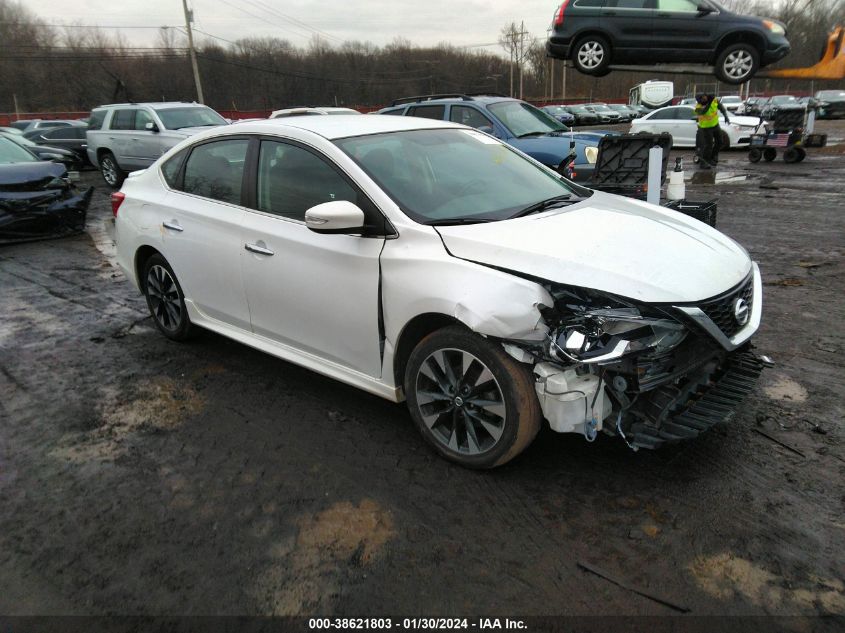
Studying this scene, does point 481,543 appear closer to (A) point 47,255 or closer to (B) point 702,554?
(B) point 702,554

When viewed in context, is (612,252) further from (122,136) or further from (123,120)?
(123,120)

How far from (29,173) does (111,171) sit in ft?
20.9

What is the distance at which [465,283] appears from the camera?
289cm

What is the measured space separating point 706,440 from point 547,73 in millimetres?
81824

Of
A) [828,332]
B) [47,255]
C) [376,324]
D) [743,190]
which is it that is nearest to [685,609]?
[376,324]

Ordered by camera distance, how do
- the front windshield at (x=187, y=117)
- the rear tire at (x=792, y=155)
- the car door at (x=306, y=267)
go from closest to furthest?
the car door at (x=306, y=267)
the front windshield at (x=187, y=117)
the rear tire at (x=792, y=155)

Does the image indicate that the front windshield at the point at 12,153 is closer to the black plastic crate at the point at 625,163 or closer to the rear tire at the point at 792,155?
the black plastic crate at the point at 625,163

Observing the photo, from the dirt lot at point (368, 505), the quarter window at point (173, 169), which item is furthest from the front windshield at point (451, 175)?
the quarter window at point (173, 169)

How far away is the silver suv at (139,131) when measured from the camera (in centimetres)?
1309

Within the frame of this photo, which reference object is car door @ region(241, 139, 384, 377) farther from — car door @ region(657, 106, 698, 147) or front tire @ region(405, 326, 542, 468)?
car door @ region(657, 106, 698, 147)

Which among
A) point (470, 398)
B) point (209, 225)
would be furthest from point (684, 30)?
point (470, 398)

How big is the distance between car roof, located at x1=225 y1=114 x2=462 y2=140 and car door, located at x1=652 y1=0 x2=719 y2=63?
8016 millimetres

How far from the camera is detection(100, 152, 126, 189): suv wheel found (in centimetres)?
1480

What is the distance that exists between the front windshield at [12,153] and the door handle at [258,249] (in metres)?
7.80
